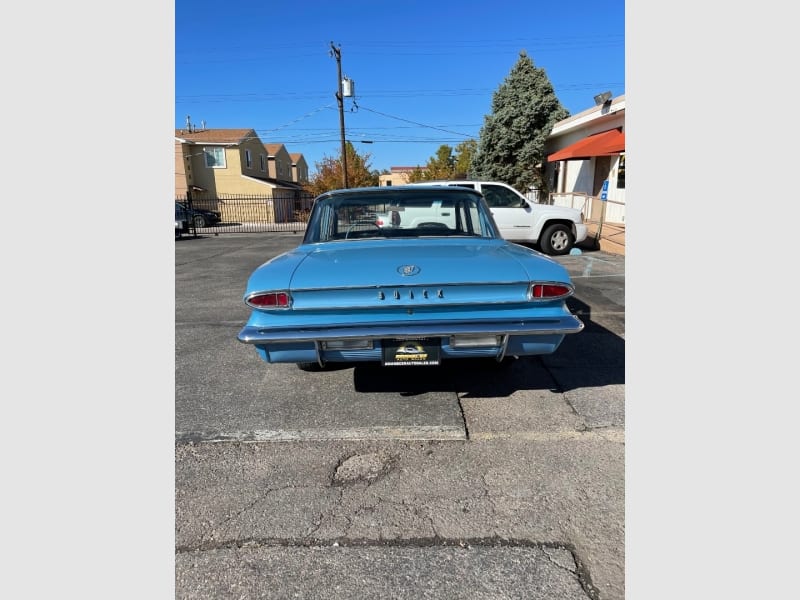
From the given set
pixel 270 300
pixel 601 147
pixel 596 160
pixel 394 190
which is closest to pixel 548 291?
pixel 270 300

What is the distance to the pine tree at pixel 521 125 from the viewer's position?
21281mm

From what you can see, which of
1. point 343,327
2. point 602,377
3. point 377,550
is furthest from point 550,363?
point 377,550

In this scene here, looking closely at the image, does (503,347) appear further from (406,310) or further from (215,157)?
(215,157)

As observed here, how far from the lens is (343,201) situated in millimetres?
3945

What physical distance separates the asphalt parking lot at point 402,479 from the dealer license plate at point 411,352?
0.53 meters

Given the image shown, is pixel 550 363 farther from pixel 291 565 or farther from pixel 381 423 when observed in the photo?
pixel 291 565

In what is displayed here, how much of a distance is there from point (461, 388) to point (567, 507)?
140cm

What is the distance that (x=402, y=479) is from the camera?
95.5 inches

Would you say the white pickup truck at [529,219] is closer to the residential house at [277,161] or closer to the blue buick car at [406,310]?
the blue buick car at [406,310]

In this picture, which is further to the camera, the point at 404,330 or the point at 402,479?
the point at 404,330

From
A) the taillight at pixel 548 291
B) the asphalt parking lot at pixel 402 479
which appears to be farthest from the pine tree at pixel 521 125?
the taillight at pixel 548 291

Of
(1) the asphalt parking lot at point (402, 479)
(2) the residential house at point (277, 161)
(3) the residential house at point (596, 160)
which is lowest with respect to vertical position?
(1) the asphalt parking lot at point (402, 479)

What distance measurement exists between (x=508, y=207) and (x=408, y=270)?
790cm

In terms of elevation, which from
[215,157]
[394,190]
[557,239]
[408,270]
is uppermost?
[215,157]
